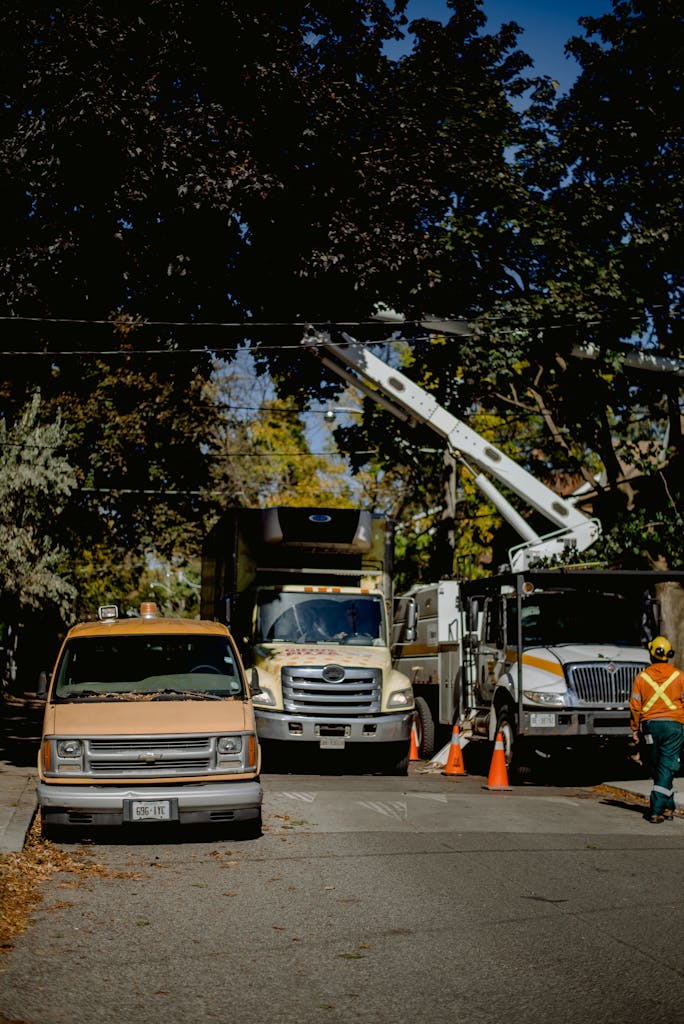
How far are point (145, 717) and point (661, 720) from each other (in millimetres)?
5356

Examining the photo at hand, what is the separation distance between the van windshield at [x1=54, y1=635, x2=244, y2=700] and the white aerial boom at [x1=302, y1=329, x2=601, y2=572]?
9076mm

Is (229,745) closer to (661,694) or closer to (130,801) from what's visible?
(130,801)

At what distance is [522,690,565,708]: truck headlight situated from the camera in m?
15.5

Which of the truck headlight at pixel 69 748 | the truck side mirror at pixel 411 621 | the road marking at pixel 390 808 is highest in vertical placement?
the truck side mirror at pixel 411 621

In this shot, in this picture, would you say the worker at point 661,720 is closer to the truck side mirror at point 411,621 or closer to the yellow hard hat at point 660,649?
the yellow hard hat at point 660,649

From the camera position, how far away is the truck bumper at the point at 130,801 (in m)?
9.62

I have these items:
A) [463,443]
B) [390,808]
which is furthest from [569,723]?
[463,443]

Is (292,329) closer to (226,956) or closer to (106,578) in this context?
(226,956)

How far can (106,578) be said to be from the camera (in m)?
45.6

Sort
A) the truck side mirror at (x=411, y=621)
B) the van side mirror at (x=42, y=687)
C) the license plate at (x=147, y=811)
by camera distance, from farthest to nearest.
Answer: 1. the truck side mirror at (x=411, y=621)
2. the van side mirror at (x=42, y=687)
3. the license plate at (x=147, y=811)

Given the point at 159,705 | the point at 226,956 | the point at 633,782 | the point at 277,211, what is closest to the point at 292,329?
the point at 277,211

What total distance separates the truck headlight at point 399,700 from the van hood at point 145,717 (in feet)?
18.5

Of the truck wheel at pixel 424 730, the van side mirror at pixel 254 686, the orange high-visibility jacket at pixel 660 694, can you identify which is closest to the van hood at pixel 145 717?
the van side mirror at pixel 254 686

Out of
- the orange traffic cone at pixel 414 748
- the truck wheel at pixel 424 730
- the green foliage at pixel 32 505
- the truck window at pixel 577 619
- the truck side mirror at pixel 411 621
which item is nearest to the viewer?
the truck window at pixel 577 619
